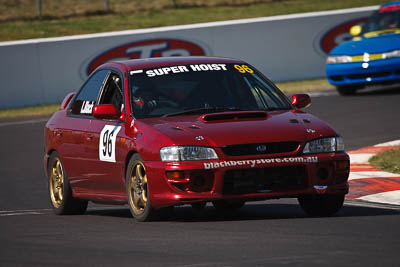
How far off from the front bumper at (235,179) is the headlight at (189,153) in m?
0.04

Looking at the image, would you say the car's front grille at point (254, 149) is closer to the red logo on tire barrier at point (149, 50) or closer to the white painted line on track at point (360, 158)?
the white painted line on track at point (360, 158)

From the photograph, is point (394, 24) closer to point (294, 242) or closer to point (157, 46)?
point (157, 46)

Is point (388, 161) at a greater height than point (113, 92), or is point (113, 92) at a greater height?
point (113, 92)

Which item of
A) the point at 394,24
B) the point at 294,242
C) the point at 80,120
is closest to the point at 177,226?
the point at 294,242

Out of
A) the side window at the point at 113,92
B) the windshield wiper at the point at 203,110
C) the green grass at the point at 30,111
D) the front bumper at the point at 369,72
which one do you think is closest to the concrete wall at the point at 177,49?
the green grass at the point at 30,111

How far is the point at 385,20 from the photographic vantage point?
21.1 meters

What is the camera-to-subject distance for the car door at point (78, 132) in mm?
9445

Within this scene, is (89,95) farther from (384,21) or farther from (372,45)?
(384,21)

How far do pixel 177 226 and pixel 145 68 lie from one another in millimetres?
1801

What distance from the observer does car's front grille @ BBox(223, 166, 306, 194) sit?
26.1 ft

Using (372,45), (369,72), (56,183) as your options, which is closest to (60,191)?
(56,183)

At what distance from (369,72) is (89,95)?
36.3 ft

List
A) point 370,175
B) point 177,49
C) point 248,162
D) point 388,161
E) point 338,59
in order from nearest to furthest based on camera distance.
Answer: point 248,162, point 370,175, point 388,161, point 338,59, point 177,49

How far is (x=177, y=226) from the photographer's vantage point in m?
8.00
